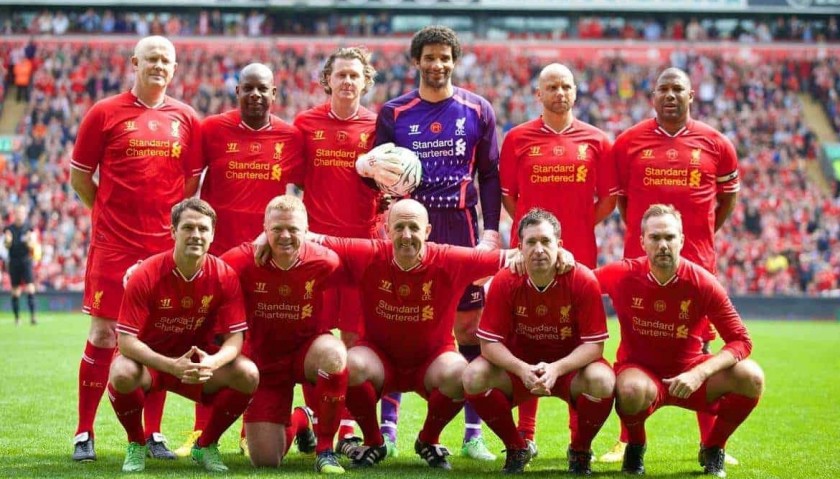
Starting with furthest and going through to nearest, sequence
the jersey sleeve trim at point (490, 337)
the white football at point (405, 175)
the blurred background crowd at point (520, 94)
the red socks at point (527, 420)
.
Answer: the blurred background crowd at point (520, 94) < the red socks at point (527, 420) < the white football at point (405, 175) < the jersey sleeve trim at point (490, 337)

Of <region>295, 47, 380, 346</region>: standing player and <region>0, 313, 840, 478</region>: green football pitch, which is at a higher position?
<region>295, 47, 380, 346</region>: standing player

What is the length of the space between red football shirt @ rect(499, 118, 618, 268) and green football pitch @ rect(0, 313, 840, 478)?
145cm

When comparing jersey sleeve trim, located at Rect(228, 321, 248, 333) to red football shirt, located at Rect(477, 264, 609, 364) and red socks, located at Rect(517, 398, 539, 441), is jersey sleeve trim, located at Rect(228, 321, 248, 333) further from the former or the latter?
red socks, located at Rect(517, 398, 539, 441)

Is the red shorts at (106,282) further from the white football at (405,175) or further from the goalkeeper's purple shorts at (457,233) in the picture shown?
the goalkeeper's purple shorts at (457,233)

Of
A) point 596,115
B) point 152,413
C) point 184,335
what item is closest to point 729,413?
point 184,335

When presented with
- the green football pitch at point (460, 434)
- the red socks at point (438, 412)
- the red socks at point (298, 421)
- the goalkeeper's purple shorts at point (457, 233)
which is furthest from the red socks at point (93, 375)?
the goalkeeper's purple shorts at point (457, 233)

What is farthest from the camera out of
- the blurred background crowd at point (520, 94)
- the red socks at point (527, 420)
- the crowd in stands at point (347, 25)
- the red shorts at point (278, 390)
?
the crowd in stands at point (347, 25)

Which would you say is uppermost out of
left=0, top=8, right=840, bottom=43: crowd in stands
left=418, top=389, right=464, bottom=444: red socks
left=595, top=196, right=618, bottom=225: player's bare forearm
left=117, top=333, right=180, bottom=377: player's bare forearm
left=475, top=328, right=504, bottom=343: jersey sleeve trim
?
left=0, top=8, right=840, bottom=43: crowd in stands

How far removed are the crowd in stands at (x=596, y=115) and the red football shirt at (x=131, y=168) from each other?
17524 mm

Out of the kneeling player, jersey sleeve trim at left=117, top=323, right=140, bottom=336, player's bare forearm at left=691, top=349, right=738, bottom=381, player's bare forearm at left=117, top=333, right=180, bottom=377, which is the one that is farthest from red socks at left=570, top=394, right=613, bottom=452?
jersey sleeve trim at left=117, top=323, right=140, bottom=336

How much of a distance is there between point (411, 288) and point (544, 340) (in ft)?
2.74

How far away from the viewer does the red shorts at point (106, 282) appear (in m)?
6.38

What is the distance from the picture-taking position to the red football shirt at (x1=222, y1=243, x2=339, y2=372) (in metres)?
5.96

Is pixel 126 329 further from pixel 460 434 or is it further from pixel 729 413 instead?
pixel 729 413
